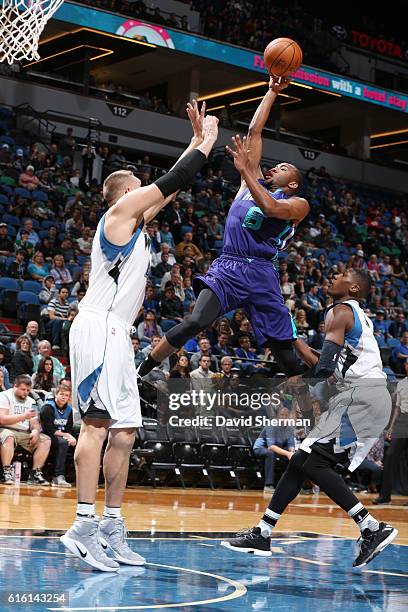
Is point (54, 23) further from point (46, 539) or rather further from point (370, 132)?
point (46, 539)

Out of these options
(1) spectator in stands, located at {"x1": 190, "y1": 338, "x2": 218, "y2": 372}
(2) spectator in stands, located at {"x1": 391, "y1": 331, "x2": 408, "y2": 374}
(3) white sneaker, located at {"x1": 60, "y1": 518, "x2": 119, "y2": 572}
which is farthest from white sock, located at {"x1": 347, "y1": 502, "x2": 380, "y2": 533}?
(2) spectator in stands, located at {"x1": 391, "y1": 331, "x2": 408, "y2": 374}

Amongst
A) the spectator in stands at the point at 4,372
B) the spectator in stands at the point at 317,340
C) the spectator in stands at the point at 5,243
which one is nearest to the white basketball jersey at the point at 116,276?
the spectator in stands at the point at 4,372

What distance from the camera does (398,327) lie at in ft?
67.8

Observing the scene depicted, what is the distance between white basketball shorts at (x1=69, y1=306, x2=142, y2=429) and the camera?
17.0 ft

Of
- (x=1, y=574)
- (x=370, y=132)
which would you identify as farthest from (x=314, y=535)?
(x=370, y=132)

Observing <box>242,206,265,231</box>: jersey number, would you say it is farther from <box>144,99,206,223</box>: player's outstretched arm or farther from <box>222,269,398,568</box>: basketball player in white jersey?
<box>144,99,206,223</box>: player's outstretched arm

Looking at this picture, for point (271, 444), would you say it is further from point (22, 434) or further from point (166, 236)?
point (166, 236)

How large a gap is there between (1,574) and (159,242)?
1439cm

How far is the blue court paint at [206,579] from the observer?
4.34 m

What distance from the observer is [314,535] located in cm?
781

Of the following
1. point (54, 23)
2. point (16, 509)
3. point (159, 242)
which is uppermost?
point (54, 23)

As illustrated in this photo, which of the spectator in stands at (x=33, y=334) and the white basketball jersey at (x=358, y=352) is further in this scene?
the spectator in stands at (x=33, y=334)

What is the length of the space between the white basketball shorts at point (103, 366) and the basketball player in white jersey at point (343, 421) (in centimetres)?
133

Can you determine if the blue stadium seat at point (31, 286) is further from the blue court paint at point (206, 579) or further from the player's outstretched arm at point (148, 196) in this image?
the player's outstretched arm at point (148, 196)
